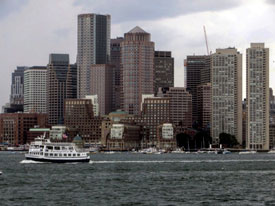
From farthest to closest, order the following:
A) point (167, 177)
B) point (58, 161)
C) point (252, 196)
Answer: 1. point (58, 161)
2. point (167, 177)
3. point (252, 196)

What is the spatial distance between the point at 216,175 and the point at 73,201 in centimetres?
5520

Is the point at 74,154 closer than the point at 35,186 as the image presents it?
No

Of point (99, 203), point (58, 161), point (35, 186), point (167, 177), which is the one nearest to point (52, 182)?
point (35, 186)

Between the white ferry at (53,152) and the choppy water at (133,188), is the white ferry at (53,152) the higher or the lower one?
the higher one

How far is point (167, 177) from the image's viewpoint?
14462 cm

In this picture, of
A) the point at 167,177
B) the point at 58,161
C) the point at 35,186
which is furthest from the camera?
the point at 58,161

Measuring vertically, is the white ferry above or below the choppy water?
above

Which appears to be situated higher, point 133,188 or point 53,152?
point 53,152

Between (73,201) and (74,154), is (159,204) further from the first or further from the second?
(74,154)

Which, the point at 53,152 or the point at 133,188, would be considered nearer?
the point at 133,188

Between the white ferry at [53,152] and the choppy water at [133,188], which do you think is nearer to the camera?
the choppy water at [133,188]

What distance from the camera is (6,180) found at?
13662 cm

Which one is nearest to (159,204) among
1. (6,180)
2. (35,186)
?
(35,186)

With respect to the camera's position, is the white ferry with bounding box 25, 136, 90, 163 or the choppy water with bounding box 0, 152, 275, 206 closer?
the choppy water with bounding box 0, 152, 275, 206
